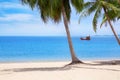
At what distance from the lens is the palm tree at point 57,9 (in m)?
20.3

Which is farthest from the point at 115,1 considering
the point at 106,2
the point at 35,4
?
the point at 35,4

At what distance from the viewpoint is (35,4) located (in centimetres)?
2059

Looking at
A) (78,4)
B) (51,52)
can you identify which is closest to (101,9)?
(78,4)

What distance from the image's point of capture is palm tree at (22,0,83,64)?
20.3 metres

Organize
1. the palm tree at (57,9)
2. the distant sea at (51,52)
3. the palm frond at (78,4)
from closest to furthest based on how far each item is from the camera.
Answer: the palm tree at (57,9)
the palm frond at (78,4)
the distant sea at (51,52)

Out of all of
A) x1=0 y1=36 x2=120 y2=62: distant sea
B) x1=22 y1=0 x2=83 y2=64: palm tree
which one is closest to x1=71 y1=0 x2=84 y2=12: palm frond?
x1=22 y1=0 x2=83 y2=64: palm tree

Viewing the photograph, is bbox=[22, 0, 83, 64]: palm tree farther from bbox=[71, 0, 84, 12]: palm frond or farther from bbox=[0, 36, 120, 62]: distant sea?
bbox=[0, 36, 120, 62]: distant sea

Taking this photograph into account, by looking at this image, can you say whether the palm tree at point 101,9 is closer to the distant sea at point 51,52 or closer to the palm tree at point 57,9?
the palm tree at point 57,9

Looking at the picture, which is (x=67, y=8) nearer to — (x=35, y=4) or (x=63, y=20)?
(x=63, y=20)

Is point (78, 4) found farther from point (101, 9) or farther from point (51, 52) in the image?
point (51, 52)

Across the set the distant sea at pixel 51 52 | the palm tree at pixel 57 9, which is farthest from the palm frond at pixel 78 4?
the distant sea at pixel 51 52

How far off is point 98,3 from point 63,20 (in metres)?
3.73

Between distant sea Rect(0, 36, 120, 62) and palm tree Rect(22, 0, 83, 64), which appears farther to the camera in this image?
distant sea Rect(0, 36, 120, 62)

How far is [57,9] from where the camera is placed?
21766mm
